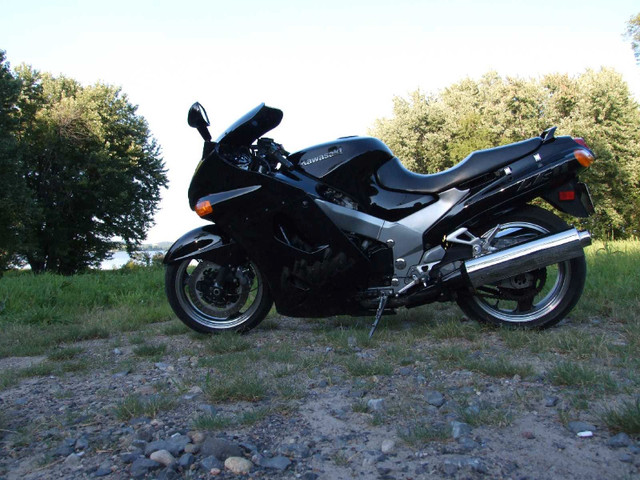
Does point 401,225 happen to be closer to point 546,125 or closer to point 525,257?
point 525,257

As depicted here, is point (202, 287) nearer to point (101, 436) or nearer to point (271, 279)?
point (271, 279)

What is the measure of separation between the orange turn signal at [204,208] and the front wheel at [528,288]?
2.01m

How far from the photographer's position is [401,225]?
3.99 m

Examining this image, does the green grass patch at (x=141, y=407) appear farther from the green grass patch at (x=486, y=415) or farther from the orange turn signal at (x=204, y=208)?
the orange turn signal at (x=204, y=208)

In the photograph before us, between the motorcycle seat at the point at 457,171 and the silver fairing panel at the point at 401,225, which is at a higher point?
the motorcycle seat at the point at 457,171

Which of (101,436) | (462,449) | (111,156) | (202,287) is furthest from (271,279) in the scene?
(111,156)

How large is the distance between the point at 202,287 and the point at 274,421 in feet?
7.05

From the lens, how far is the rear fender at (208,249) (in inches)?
171

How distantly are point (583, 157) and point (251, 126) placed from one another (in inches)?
95.3

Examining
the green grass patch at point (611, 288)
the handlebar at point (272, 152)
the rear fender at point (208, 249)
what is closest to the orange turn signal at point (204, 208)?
the rear fender at point (208, 249)

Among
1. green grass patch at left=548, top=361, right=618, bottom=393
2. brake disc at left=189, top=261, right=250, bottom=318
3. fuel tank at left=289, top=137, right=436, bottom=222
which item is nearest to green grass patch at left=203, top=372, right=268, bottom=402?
green grass patch at left=548, top=361, right=618, bottom=393

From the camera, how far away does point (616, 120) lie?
105ft

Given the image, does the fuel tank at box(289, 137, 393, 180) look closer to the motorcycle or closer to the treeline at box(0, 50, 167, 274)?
the motorcycle

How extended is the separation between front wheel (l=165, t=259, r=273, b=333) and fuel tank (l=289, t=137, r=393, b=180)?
979mm
